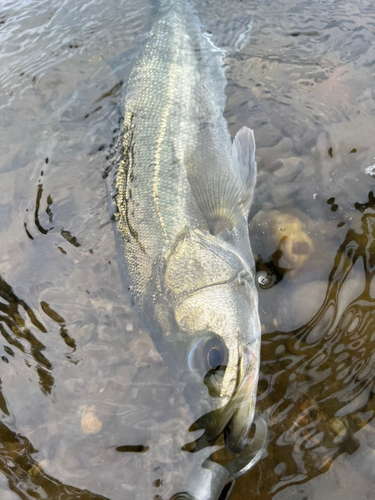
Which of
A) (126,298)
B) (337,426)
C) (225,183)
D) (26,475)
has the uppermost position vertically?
(225,183)

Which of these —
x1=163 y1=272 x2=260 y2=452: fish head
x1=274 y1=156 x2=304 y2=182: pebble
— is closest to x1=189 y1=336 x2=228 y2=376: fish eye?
x1=163 y1=272 x2=260 y2=452: fish head

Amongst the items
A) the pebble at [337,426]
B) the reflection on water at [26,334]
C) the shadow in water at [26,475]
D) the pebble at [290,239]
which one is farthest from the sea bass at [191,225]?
the shadow in water at [26,475]

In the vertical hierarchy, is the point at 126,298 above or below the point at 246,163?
below

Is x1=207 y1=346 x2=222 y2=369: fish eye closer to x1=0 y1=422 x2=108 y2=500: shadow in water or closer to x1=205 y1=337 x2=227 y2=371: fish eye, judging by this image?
x1=205 y1=337 x2=227 y2=371: fish eye

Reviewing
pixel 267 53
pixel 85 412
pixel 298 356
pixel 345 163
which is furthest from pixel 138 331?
pixel 267 53

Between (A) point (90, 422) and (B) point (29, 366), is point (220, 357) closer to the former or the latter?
(A) point (90, 422)

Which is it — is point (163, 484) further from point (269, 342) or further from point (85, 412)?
point (269, 342)

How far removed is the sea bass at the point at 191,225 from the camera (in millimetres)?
2145

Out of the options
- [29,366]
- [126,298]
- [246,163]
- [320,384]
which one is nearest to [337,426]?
[320,384]

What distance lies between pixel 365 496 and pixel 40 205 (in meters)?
3.87

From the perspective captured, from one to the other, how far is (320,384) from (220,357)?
1012mm

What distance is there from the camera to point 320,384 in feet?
8.54

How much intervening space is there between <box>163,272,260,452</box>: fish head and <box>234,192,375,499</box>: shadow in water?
51cm

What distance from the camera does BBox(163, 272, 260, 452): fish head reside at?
2047mm
